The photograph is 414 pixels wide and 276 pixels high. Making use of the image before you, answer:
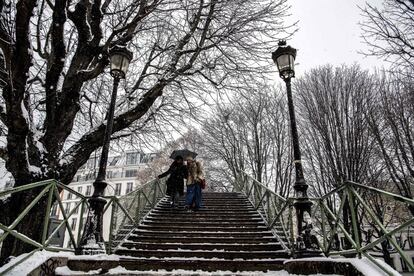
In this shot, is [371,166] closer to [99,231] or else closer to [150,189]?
[150,189]

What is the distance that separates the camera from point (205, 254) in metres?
5.69

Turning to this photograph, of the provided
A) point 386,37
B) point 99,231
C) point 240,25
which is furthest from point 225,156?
point 99,231

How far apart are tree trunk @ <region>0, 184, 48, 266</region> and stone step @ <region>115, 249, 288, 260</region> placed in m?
1.68

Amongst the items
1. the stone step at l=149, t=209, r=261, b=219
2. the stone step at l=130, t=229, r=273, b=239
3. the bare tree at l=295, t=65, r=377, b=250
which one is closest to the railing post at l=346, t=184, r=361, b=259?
the stone step at l=130, t=229, r=273, b=239

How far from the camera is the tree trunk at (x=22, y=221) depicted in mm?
5055

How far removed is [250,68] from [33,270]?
8114mm

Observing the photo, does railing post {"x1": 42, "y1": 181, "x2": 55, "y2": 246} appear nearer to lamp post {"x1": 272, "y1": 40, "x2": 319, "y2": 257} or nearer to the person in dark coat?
lamp post {"x1": 272, "y1": 40, "x2": 319, "y2": 257}

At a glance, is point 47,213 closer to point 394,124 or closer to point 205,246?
point 205,246

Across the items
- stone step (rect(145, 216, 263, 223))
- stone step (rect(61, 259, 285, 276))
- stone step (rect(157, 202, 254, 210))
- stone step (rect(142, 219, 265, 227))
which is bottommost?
stone step (rect(61, 259, 285, 276))

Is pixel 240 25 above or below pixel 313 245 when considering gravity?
above

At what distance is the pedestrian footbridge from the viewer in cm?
371

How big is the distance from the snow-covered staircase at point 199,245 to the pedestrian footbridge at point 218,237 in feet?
0.05

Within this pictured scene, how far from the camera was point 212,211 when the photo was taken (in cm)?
927

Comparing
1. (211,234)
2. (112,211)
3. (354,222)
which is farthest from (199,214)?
(354,222)
